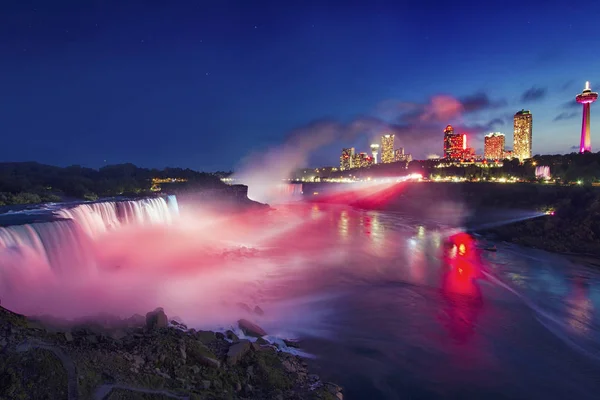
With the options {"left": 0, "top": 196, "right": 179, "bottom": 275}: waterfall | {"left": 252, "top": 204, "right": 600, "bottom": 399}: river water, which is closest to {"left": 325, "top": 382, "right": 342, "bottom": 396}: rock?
{"left": 252, "top": 204, "right": 600, "bottom": 399}: river water

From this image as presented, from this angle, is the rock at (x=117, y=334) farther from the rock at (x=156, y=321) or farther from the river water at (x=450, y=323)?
the river water at (x=450, y=323)

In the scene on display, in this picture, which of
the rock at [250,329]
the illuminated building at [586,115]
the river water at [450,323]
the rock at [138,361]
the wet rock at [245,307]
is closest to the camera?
the rock at [138,361]

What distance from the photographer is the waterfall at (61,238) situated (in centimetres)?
1254

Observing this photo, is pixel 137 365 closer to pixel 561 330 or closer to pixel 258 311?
pixel 258 311

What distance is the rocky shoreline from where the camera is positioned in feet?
16.0

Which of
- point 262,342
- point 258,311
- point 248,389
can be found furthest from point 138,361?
point 258,311

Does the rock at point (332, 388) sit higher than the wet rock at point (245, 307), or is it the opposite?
the rock at point (332, 388)

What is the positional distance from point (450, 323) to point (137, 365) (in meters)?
11.1

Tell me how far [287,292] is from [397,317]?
210 inches

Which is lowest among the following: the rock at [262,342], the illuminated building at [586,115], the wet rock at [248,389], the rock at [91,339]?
the rock at [262,342]

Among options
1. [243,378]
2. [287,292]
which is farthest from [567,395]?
[287,292]

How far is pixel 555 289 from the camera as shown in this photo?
1730 cm

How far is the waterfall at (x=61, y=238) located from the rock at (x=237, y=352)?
9565 millimetres

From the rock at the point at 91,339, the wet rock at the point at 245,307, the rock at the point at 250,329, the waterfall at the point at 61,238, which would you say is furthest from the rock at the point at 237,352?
the waterfall at the point at 61,238
